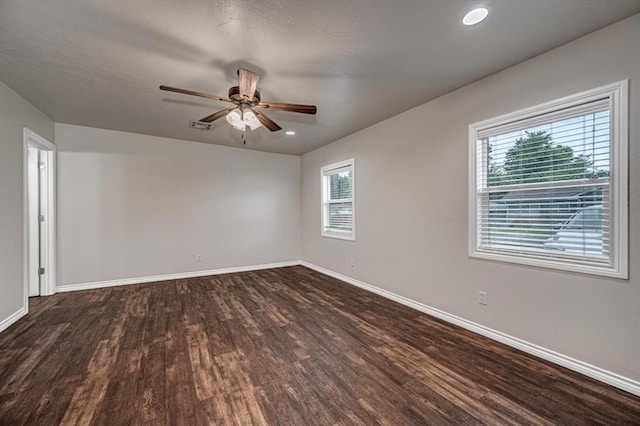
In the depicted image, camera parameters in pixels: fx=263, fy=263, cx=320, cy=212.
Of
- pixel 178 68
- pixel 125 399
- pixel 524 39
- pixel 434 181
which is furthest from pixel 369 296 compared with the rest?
pixel 178 68

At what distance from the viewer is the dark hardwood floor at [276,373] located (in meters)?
1.67

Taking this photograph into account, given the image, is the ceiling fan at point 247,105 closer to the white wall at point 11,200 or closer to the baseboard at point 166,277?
the white wall at point 11,200

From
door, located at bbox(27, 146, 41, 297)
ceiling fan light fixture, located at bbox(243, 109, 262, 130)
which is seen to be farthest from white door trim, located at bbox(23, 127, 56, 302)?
ceiling fan light fixture, located at bbox(243, 109, 262, 130)

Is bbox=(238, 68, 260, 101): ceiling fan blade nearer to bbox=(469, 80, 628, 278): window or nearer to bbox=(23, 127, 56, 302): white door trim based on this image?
bbox=(469, 80, 628, 278): window

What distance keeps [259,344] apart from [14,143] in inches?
141

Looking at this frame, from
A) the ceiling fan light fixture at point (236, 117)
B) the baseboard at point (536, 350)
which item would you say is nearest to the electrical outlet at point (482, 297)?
the baseboard at point (536, 350)

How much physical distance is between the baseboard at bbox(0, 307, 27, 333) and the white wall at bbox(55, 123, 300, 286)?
110 cm

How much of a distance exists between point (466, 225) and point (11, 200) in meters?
5.05

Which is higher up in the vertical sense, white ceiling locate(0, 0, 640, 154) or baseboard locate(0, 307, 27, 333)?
white ceiling locate(0, 0, 640, 154)

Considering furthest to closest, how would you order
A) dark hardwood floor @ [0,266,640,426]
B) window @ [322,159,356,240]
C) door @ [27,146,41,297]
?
window @ [322,159,356,240] < door @ [27,146,41,297] < dark hardwood floor @ [0,266,640,426]

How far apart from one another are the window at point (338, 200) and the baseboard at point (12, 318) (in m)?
4.38

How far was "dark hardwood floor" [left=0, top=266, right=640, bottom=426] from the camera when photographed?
167cm

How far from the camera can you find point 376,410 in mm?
1697

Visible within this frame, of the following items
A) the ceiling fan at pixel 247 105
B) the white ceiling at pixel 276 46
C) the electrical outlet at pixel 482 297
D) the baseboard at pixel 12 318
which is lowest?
the baseboard at pixel 12 318
